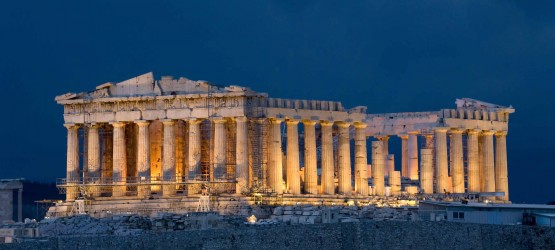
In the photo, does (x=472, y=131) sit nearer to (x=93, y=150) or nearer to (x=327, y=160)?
(x=327, y=160)

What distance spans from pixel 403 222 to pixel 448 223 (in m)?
2.87

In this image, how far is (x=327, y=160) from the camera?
103 meters

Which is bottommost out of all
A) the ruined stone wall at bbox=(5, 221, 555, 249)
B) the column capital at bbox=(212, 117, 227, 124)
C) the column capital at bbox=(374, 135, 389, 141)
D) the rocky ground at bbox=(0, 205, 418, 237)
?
the ruined stone wall at bbox=(5, 221, 555, 249)

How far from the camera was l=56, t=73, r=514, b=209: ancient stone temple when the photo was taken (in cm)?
9775

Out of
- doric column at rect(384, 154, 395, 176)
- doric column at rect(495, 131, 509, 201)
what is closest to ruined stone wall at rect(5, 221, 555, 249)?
doric column at rect(495, 131, 509, 201)

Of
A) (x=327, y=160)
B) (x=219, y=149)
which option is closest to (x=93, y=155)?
(x=219, y=149)

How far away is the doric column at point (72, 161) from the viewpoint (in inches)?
4006

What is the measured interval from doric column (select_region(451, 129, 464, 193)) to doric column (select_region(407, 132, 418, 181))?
5.36 metres

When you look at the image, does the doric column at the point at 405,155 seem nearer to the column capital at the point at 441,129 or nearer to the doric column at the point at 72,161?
the column capital at the point at 441,129

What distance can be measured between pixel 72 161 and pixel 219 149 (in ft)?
38.6

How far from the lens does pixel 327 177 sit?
338 feet

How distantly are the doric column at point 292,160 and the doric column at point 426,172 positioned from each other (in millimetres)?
12704

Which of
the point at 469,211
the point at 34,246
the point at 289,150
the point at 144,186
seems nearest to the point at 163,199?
the point at 144,186

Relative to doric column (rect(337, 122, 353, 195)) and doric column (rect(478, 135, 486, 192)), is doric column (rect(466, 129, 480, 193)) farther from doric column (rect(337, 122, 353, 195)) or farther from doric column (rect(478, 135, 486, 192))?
doric column (rect(337, 122, 353, 195))
